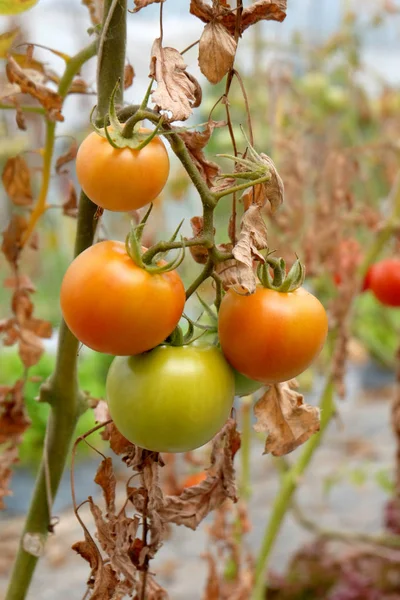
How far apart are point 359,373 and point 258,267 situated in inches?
158

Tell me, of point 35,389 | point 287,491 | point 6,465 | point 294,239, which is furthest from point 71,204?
point 35,389

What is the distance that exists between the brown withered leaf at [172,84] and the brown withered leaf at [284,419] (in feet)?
0.64

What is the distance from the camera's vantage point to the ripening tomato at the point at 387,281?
1.19m

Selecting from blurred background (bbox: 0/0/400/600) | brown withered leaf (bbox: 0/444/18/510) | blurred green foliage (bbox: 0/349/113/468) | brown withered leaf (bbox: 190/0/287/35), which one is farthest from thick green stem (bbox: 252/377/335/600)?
blurred green foliage (bbox: 0/349/113/468)

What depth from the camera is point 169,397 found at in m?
0.40

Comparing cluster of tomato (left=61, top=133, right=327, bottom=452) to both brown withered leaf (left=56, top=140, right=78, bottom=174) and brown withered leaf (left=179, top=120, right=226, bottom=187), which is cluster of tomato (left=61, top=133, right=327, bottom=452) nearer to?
brown withered leaf (left=179, top=120, right=226, bottom=187)

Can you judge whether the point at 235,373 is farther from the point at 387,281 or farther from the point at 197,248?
the point at 387,281

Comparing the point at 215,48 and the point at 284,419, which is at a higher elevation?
the point at 215,48

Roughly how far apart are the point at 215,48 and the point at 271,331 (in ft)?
0.58

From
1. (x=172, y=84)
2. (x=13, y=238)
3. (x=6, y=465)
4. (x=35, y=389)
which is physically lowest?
(x=35, y=389)

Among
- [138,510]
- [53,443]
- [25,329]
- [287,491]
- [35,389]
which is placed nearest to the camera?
[138,510]

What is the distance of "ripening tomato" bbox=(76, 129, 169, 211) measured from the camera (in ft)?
1.25

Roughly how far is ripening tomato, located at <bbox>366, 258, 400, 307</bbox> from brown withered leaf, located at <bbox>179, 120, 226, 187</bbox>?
0.79 meters

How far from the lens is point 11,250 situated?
2.16 ft
